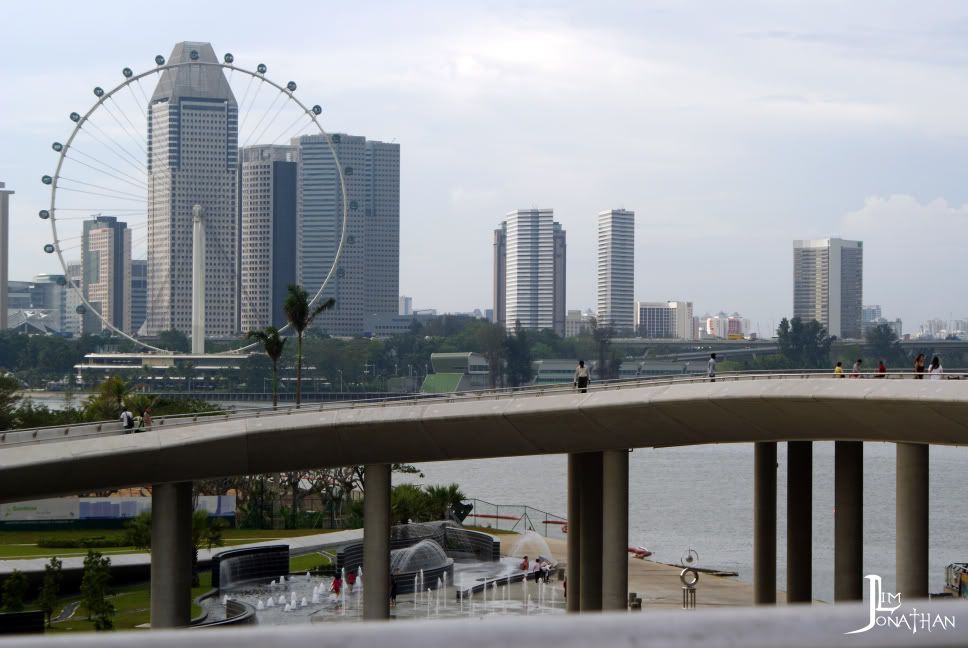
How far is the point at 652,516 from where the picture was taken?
291 feet

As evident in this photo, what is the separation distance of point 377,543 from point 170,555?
19.2ft

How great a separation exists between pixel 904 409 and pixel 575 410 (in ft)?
27.1

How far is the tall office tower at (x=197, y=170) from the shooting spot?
17400 cm

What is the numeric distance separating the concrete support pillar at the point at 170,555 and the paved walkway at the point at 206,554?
15.2m

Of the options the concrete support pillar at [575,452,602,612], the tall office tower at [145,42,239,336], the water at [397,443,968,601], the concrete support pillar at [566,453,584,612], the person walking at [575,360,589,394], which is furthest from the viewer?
the tall office tower at [145,42,239,336]

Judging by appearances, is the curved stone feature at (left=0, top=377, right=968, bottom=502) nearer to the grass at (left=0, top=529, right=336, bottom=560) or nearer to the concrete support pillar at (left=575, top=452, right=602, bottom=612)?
the concrete support pillar at (left=575, top=452, right=602, bottom=612)

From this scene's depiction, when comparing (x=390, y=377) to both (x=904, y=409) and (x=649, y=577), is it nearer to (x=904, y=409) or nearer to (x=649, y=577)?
(x=649, y=577)

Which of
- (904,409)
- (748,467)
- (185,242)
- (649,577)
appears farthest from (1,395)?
(185,242)

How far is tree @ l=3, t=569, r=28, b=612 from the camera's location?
3937 centimetres

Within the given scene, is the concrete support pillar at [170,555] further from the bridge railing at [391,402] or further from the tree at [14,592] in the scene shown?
the tree at [14,592]

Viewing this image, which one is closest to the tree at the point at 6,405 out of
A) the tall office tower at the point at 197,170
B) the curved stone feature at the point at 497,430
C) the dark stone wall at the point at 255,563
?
the dark stone wall at the point at 255,563

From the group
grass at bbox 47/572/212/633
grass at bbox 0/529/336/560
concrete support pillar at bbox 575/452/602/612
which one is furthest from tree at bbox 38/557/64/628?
concrete support pillar at bbox 575/452/602/612

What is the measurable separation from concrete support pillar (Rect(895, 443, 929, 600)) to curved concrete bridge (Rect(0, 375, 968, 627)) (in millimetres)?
34

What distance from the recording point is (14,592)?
40062mm
